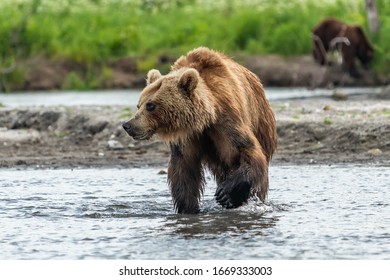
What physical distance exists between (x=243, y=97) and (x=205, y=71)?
1.09 ft

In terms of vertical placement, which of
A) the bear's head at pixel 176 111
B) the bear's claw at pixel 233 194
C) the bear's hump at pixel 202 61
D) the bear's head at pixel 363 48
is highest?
the bear's hump at pixel 202 61

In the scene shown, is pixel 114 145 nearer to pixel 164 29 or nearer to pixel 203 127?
pixel 203 127

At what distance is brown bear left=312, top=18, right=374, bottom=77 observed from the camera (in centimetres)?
2031

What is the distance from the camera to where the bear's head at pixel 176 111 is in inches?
286

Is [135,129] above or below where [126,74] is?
above

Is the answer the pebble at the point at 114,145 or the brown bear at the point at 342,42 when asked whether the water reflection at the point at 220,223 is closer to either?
the pebble at the point at 114,145

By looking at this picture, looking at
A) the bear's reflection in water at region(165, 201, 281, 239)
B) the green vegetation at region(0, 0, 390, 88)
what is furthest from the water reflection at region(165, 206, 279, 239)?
the green vegetation at region(0, 0, 390, 88)

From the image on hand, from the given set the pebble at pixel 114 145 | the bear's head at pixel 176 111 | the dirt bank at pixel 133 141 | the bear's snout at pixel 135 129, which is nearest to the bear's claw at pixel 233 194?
the bear's head at pixel 176 111

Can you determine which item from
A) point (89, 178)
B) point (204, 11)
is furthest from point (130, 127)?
point (204, 11)

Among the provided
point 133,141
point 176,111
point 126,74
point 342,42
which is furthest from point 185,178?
point 126,74

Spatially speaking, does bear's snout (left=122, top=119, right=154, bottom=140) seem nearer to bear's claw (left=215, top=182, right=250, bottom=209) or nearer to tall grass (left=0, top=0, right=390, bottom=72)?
bear's claw (left=215, top=182, right=250, bottom=209)

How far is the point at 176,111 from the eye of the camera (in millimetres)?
7305

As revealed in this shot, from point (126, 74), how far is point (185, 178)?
49.1 ft

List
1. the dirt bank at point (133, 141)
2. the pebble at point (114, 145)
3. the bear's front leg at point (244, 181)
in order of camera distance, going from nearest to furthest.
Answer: the bear's front leg at point (244, 181) < the dirt bank at point (133, 141) < the pebble at point (114, 145)
